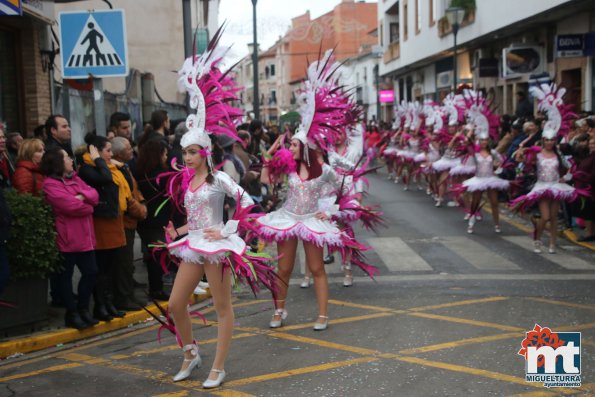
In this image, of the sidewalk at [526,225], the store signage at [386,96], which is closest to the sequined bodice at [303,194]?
the sidewalk at [526,225]

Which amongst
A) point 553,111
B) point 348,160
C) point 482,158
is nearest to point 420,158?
point 482,158

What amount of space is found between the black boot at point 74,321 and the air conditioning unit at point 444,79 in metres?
28.0

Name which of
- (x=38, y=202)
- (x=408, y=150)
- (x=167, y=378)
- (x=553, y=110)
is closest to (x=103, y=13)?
(x=38, y=202)

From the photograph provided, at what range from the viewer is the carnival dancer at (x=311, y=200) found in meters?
7.66

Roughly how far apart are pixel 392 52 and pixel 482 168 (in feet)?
107

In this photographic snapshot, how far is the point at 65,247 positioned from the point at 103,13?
2918mm

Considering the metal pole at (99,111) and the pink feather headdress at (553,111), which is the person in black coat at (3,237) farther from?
the pink feather headdress at (553,111)

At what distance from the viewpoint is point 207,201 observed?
20.2 feet

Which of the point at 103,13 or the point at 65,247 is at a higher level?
the point at 103,13

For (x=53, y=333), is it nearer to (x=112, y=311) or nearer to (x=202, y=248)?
(x=112, y=311)

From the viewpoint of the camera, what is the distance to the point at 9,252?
23.9 ft

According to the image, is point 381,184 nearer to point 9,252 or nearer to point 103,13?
point 103,13

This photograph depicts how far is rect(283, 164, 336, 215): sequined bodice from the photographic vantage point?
780 centimetres

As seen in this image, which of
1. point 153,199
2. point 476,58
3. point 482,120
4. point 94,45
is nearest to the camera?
point 153,199
